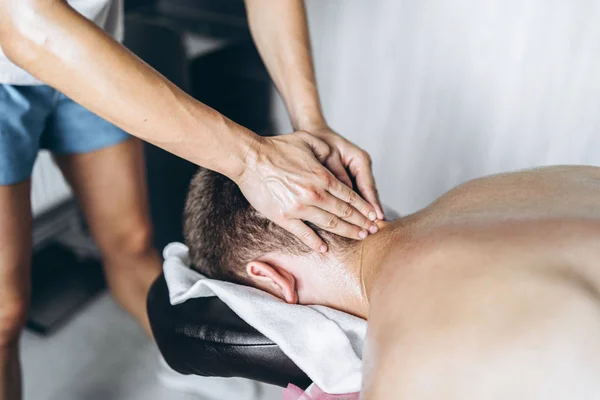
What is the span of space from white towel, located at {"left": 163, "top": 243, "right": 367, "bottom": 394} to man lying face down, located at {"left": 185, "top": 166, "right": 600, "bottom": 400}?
3.5 inches

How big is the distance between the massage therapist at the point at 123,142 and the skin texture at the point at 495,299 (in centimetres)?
23

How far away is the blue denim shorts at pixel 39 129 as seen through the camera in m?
1.23

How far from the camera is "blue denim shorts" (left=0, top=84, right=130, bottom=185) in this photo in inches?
48.6

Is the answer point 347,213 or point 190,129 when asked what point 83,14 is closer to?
point 190,129

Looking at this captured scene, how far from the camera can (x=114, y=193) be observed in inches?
60.9

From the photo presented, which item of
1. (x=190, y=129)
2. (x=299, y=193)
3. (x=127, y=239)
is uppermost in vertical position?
(x=190, y=129)

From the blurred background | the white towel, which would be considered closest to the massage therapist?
the white towel

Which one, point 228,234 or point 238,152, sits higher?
point 238,152

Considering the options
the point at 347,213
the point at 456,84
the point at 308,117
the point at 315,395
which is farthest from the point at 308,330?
the point at 456,84

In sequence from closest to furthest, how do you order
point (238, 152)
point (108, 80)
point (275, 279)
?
1. point (108, 80)
2. point (238, 152)
3. point (275, 279)

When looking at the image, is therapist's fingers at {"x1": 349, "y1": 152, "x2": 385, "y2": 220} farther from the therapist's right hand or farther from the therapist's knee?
the therapist's knee

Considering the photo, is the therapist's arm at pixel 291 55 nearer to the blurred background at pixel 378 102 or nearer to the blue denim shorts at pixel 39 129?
the blue denim shorts at pixel 39 129

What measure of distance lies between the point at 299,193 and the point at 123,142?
66 centimetres

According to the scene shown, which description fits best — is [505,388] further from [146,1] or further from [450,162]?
[146,1]
